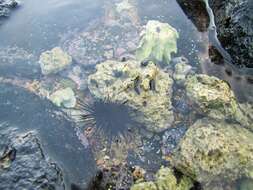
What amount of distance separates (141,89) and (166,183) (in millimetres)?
1500

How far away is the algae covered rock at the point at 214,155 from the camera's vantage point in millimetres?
4562

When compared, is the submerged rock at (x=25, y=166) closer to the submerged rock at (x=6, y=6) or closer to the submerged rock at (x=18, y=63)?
the submerged rock at (x=18, y=63)

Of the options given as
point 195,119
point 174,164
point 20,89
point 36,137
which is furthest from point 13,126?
point 195,119

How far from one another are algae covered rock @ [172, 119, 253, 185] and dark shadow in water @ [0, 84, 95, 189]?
1293mm

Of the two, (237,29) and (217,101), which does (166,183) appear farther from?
(237,29)

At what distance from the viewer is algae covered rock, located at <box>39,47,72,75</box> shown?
607cm

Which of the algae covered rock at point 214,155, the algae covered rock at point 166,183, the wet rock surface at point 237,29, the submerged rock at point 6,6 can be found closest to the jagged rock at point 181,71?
the wet rock surface at point 237,29

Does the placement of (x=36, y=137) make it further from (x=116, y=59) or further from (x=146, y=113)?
(x=116, y=59)

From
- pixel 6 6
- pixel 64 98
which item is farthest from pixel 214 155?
pixel 6 6

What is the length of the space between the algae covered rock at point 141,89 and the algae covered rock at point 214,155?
617 millimetres

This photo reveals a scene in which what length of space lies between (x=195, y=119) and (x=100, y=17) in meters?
2.85

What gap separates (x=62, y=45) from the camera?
653 centimetres

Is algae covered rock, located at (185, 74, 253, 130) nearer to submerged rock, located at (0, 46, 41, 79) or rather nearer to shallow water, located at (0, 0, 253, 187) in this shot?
shallow water, located at (0, 0, 253, 187)

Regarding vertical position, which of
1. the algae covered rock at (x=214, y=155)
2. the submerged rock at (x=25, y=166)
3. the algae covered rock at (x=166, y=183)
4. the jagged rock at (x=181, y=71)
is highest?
the submerged rock at (x=25, y=166)
